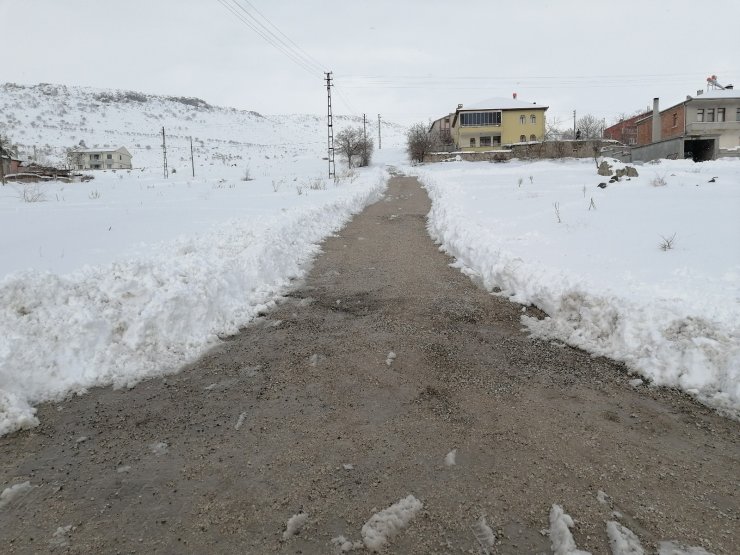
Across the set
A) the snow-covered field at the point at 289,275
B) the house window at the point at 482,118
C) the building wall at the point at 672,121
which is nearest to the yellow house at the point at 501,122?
the house window at the point at 482,118

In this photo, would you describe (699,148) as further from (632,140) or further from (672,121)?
(632,140)

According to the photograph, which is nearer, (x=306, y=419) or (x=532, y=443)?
(x=532, y=443)

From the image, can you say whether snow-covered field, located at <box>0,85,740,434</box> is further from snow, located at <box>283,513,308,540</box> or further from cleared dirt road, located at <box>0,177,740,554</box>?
snow, located at <box>283,513,308,540</box>

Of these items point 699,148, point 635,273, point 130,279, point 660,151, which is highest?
point 699,148

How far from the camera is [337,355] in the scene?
17.4 feet

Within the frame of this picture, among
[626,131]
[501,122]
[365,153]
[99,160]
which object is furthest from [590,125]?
[99,160]

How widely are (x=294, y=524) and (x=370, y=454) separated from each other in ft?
2.68

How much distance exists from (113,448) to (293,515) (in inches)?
67.5

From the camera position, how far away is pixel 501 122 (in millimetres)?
64812

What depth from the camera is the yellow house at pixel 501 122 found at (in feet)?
212

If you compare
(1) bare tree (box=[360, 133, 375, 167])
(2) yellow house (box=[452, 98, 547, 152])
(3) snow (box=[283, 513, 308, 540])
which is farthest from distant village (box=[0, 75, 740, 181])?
(3) snow (box=[283, 513, 308, 540])

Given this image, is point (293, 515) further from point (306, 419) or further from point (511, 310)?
point (511, 310)

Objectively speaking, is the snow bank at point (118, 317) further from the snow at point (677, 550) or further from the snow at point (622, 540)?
the snow at point (677, 550)

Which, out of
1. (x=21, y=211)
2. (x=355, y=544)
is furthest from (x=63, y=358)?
(x=21, y=211)
